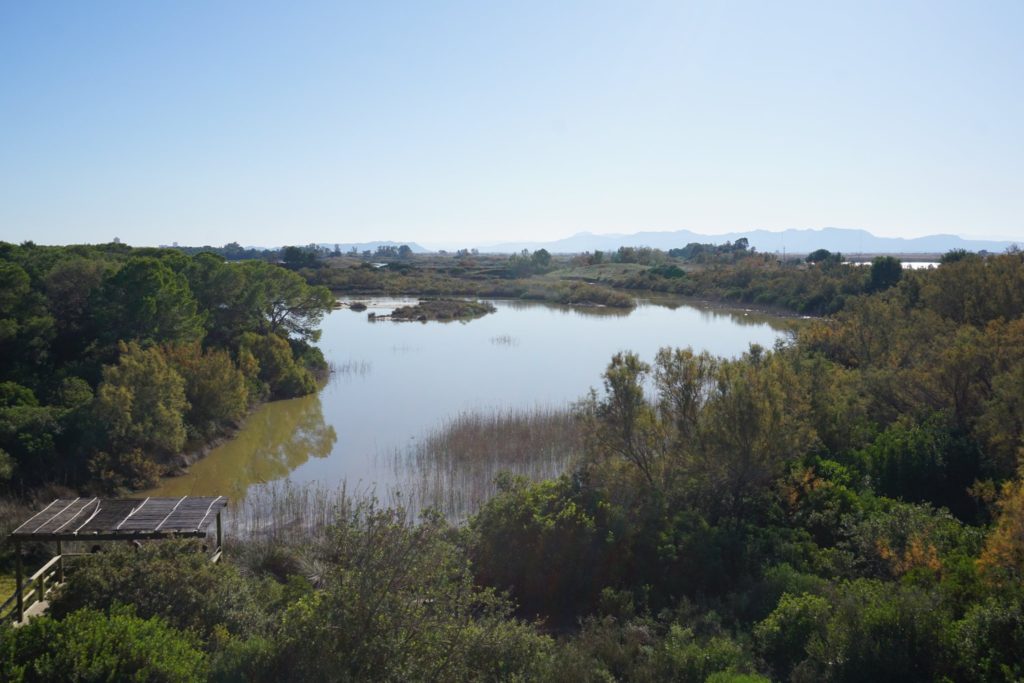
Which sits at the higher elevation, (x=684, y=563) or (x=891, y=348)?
(x=891, y=348)

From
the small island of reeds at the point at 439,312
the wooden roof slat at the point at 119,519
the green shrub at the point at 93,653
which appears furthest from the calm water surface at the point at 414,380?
the green shrub at the point at 93,653

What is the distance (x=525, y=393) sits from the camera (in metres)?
25.9

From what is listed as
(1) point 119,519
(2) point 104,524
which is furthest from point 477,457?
(2) point 104,524

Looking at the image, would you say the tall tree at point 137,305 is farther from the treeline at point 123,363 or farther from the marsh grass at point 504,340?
the marsh grass at point 504,340

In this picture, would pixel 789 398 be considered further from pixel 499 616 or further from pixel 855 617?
pixel 499 616

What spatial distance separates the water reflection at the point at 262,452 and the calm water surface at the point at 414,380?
3 cm

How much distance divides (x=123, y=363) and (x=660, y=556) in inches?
501

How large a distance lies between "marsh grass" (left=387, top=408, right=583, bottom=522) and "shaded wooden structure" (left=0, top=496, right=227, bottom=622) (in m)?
4.75

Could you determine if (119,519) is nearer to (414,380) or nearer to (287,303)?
(414,380)

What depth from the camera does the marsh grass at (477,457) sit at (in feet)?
50.4

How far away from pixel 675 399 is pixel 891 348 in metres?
8.96

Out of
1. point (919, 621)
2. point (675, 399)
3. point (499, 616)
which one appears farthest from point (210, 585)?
point (675, 399)

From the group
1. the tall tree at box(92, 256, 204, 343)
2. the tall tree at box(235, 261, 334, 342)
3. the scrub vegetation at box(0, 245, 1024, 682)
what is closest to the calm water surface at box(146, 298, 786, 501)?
the scrub vegetation at box(0, 245, 1024, 682)

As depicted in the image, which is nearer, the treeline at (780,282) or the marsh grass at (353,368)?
the marsh grass at (353,368)
